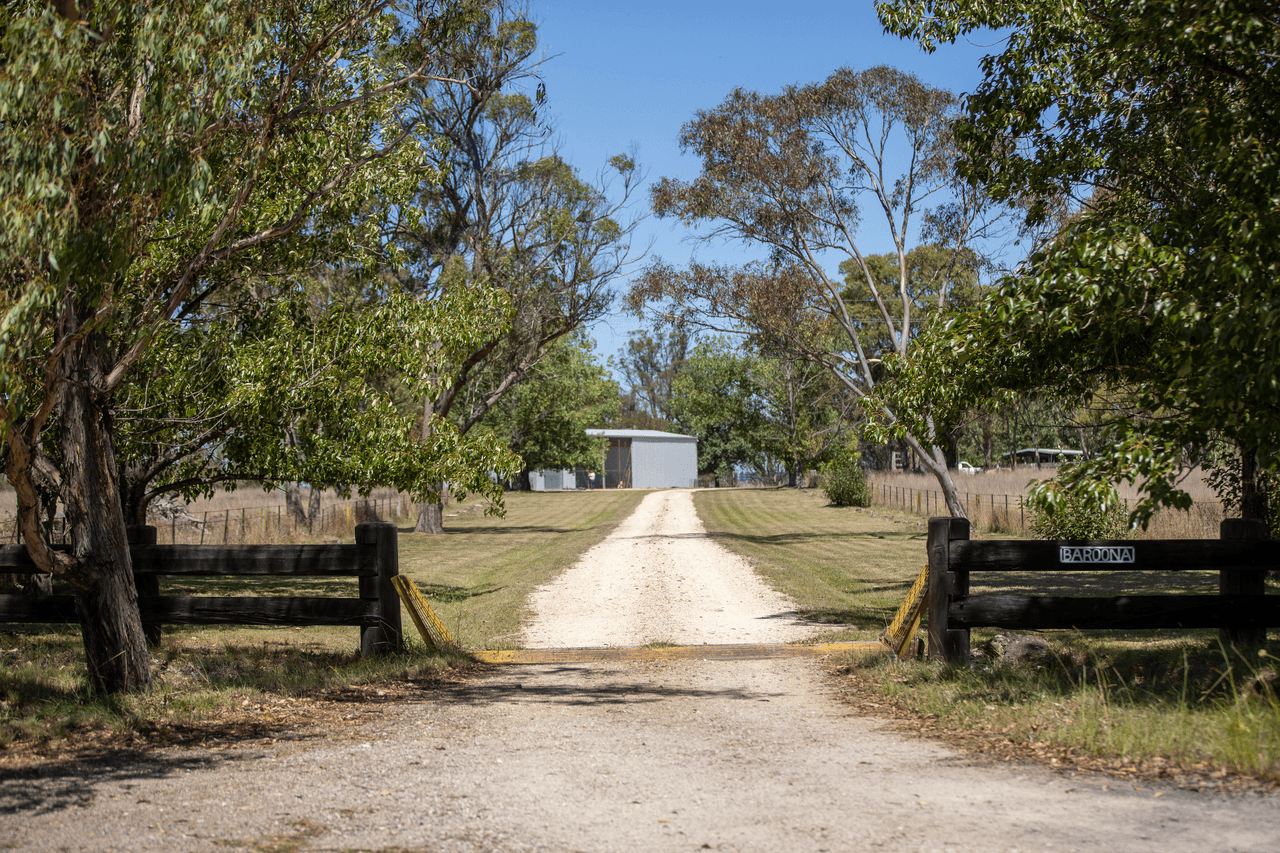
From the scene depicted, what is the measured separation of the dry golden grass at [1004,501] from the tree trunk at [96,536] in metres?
8.91

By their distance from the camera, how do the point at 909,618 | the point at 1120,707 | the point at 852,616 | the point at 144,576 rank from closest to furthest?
the point at 1120,707 → the point at 909,618 → the point at 144,576 → the point at 852,616

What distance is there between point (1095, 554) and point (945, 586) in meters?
1.19

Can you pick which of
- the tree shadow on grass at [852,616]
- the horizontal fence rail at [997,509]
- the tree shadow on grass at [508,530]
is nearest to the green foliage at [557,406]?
the tree shadow on grass at [508,530]

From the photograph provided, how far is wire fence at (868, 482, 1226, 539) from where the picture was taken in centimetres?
2164

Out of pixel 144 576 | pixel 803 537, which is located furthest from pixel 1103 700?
pixel 803 537

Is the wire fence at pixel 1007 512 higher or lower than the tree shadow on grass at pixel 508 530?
higher

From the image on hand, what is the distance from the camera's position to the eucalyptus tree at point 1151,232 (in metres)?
6.02

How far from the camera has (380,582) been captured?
30.5 feet

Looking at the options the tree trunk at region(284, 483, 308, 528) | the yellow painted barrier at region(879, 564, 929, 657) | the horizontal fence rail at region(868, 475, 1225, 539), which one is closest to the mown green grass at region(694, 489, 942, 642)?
the horizontal fence rail at region(868, 475, 1225, 539)

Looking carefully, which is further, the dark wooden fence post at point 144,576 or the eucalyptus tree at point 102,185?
the dark wooden fence post at point 144,576

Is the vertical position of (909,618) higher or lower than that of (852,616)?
higher

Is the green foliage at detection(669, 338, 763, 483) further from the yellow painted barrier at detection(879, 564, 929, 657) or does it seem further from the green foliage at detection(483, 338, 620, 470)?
the yellow painted barrier at detection(879, 564, 929, 657)

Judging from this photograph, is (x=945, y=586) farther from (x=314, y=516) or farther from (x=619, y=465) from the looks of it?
(x=619, y=465)

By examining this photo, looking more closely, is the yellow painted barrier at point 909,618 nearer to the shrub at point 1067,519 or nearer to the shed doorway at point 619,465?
the shrub at point 1067,519
